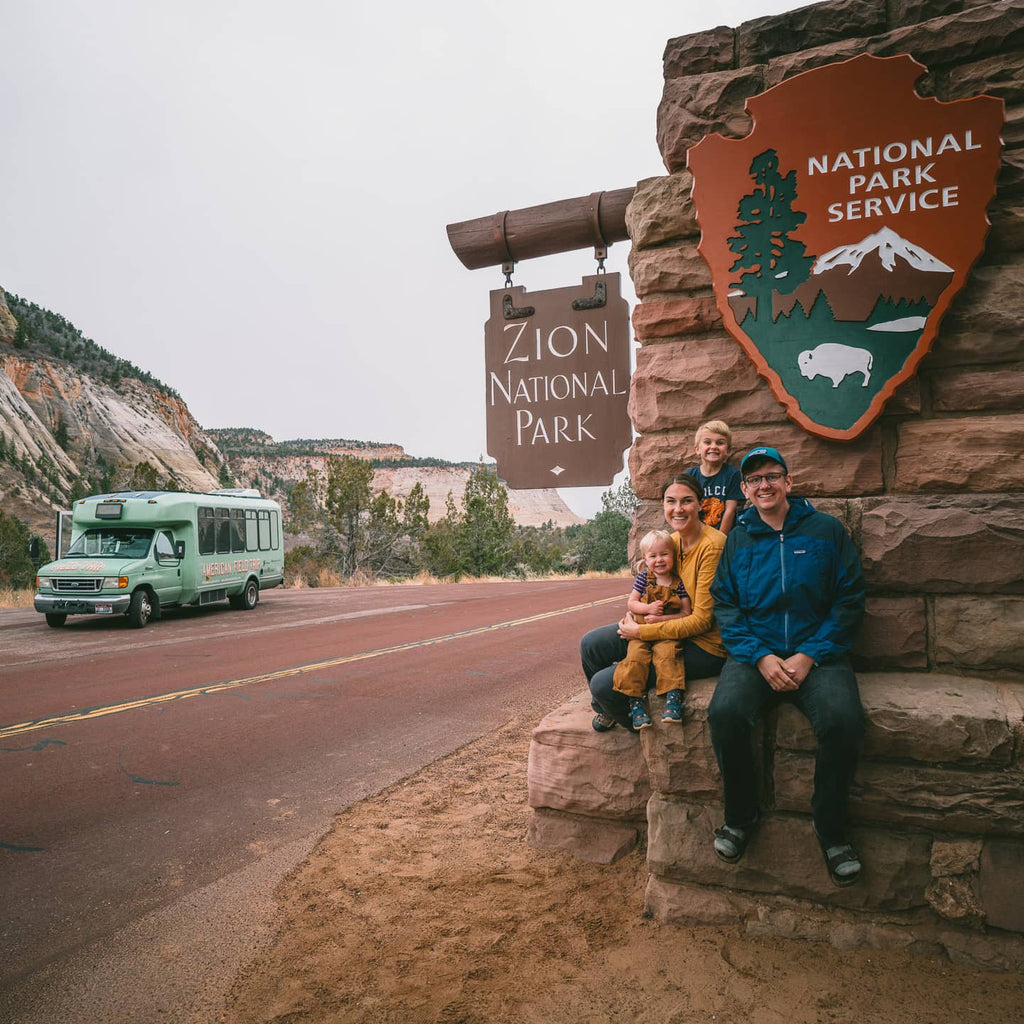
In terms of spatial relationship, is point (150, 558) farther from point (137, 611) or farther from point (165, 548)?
point (137, 611)

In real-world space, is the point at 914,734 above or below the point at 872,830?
above

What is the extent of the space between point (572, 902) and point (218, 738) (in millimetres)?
3907

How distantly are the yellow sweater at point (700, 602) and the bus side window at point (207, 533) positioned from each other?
14788 millimetres

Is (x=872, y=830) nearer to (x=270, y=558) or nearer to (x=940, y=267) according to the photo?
(x=940, y=267)

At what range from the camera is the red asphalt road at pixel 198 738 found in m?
3.63

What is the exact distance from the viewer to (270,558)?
64.0ft

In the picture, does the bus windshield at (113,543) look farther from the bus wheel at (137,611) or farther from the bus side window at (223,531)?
the bus side window at (223,531)

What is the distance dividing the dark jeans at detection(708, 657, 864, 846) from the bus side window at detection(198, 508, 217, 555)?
600 inches

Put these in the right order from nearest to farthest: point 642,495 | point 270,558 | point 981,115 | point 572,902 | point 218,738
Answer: point 981,115 < point 572,902 < point 642,495 < point 218,738 < point 270,558

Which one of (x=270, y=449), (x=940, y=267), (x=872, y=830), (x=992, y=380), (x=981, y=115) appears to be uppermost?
(x=270, y=449)

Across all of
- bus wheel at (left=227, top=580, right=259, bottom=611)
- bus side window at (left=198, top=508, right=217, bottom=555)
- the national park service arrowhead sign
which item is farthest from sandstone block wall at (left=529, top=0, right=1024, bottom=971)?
bus wheel at (left=227, top=580, right=259, bottom=611)

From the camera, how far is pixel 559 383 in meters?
3.90

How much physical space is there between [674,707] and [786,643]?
49cm

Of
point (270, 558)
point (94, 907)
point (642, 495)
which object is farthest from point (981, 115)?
point (270, 558)
